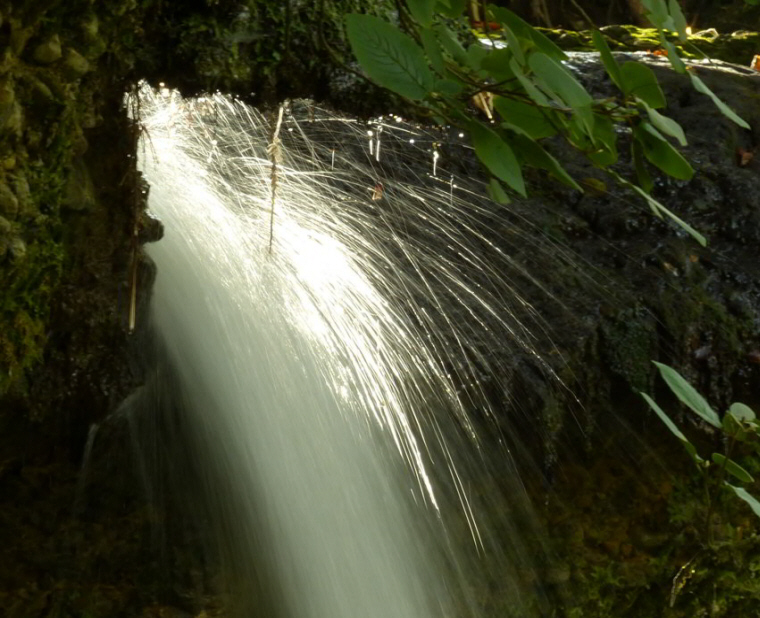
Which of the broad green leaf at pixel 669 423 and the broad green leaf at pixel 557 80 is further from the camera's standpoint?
the broad green leaf at pixel 669 423

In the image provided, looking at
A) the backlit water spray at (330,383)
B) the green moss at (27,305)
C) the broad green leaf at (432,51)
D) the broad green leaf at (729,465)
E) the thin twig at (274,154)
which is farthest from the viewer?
the backlit water spray at (330,383)

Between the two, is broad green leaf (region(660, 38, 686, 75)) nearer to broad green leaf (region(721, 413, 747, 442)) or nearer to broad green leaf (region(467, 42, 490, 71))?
broad green leaf (region(467, 42, 490, 71))

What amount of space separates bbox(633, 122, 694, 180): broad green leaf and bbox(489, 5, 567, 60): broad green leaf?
16cm

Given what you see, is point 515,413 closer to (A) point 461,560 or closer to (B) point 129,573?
(A) point 461,560

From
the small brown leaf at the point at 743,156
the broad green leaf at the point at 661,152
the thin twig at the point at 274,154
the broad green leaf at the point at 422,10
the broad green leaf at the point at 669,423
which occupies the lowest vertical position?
the small brown leaf at the point at 743,156

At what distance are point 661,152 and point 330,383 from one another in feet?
5.29

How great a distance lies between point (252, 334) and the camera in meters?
2.62

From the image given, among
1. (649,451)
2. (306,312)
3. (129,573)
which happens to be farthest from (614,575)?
(129,573)

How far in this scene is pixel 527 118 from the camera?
3.78ft

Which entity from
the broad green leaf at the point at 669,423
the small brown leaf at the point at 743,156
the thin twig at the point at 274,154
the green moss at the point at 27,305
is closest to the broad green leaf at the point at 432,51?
the broad green leaf at the point at 669,423

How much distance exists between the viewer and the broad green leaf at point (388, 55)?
3.25ft

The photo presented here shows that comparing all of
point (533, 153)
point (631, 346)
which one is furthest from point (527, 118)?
point (631, 346)

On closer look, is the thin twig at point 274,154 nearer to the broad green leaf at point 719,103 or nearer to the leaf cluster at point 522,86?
the leaf cluster at point 522,86

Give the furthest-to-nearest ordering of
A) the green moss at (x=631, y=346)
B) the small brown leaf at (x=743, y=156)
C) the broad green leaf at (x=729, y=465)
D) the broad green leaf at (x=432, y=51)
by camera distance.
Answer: the small brown leaf at (x=743, y=156) < the green moss at (x=631, y=346) < the broad green leaf at (x=729, y=465) < the broad green leaf at (x=432, y=51)
